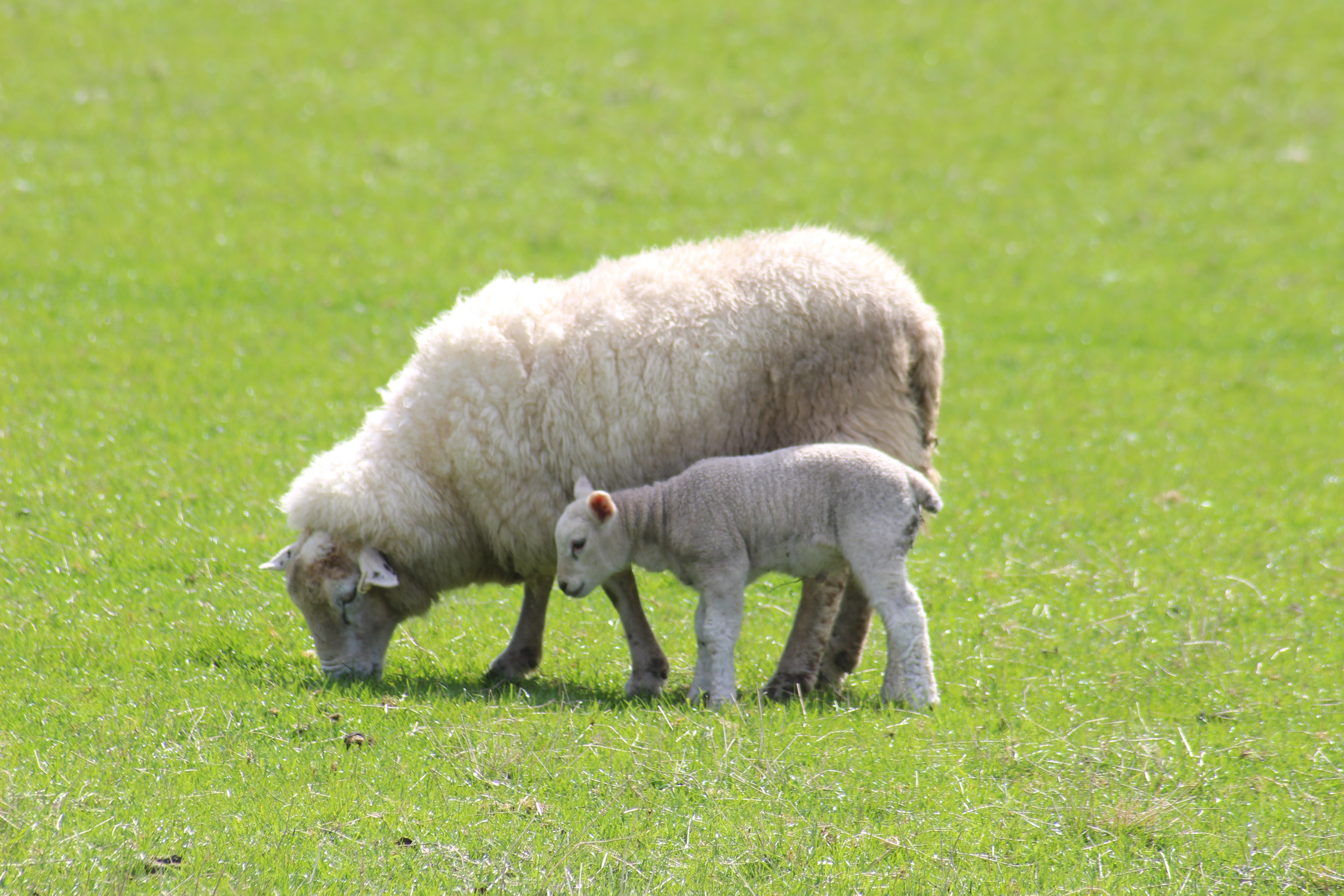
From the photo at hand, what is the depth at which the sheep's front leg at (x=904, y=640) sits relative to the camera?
635 centimetres

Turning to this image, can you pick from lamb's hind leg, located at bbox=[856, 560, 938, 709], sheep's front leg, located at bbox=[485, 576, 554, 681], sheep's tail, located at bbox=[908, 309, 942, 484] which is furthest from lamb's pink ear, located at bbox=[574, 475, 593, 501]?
sheep's tail, located at bbox=[908, 309, 942, 484]

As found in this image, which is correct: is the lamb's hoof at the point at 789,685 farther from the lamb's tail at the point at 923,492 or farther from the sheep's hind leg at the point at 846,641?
the lamb's tail at the point at 923,492

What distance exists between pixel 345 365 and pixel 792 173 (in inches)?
344

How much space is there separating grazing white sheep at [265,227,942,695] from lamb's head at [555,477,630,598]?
1.52 ft

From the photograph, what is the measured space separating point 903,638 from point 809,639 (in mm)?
648

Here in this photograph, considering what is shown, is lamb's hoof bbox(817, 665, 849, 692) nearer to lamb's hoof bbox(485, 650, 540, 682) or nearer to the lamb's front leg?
the lamb's front leg

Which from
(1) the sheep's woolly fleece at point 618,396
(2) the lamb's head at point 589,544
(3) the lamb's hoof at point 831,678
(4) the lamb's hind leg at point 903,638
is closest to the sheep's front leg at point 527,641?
(1) the sheep's woolly fleece at point 618,396

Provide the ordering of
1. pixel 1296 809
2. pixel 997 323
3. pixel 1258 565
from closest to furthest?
pixel 1296 809, pixel 1258 565, pixel 997 323

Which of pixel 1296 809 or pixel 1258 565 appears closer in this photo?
pixel 1296 809

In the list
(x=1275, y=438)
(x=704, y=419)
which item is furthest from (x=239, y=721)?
(x=1275, y=438)

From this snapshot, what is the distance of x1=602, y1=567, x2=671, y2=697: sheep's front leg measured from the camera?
687 cm

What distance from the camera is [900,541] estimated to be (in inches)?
250

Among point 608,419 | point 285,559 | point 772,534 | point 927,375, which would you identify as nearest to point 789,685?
point 772,534

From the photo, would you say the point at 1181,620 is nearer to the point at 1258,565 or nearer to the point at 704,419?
the point at 1258,565
